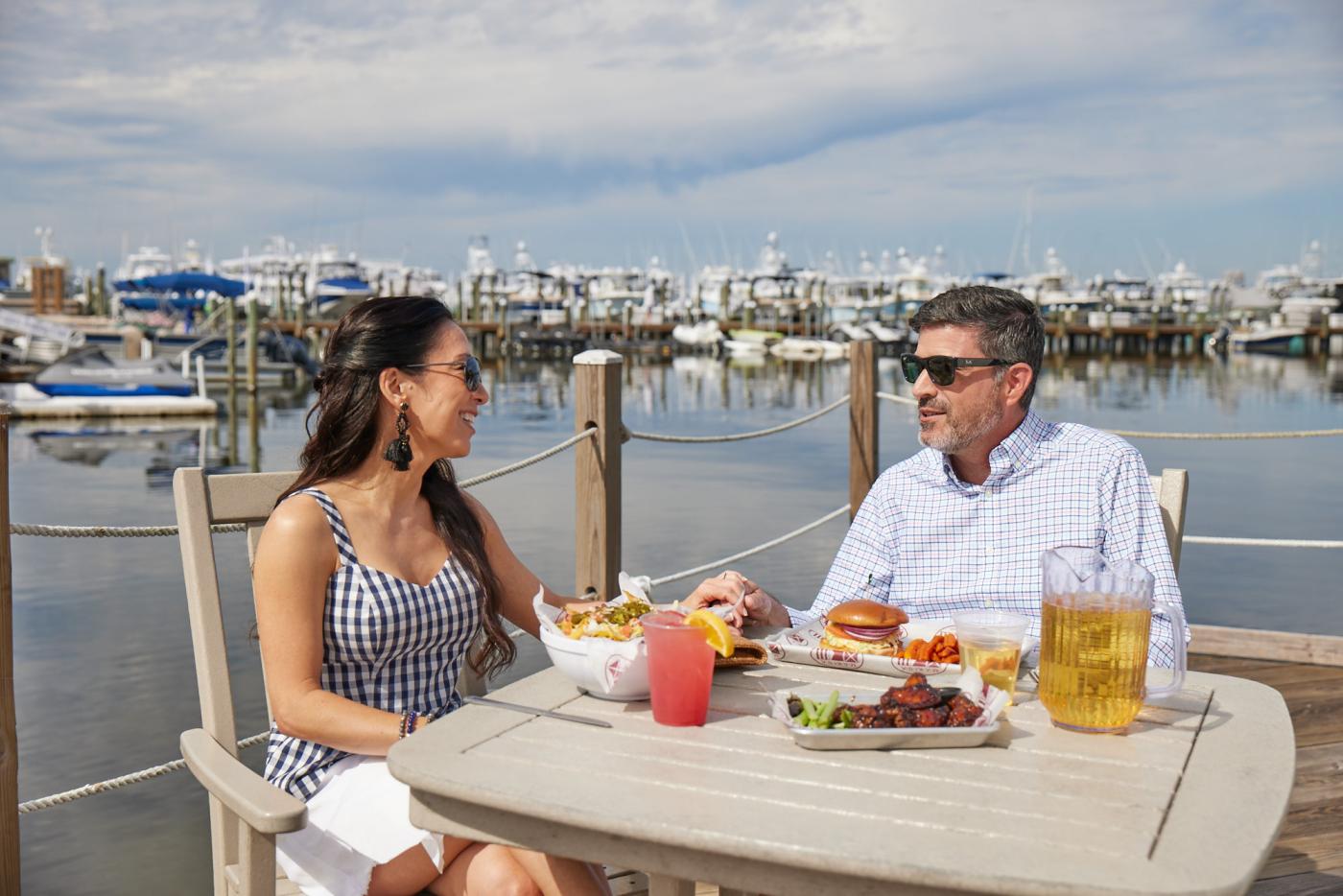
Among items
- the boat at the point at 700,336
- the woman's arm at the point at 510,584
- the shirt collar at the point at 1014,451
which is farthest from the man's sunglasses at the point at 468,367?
the boat at the point at 700,336

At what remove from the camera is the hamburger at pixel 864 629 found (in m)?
1.89

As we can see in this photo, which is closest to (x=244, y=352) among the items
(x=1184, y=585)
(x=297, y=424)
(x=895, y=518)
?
(x=297, y=424)

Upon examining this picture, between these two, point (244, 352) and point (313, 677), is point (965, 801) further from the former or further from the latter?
point (244, 352)

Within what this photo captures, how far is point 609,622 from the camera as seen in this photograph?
1.79m

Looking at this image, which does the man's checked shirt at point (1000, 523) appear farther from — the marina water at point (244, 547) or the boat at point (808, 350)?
the boat at point (808, 350)

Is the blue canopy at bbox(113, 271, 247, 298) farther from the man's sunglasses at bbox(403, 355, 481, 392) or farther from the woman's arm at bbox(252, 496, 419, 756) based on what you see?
the woman's arm at bbox(252, 496, 419, 756)

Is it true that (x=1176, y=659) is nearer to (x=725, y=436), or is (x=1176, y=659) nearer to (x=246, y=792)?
(x=246, y=792)

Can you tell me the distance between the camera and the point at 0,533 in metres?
2.00

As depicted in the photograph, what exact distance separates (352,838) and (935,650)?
36.3 inches

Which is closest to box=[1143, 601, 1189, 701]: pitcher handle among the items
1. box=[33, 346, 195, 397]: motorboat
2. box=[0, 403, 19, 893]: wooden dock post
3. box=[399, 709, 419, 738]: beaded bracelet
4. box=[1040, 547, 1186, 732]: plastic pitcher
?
box=[1040, 547, 1186, 732]: plastic pitcher

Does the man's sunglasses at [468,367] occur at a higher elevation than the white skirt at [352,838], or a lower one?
higher

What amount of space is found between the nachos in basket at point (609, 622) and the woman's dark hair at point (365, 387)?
16.2 inches

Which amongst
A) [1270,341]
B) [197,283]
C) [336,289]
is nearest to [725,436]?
[197,283]

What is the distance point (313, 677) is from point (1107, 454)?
1573mm
